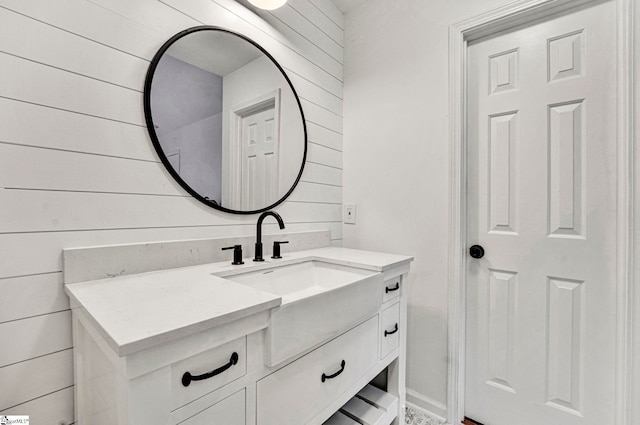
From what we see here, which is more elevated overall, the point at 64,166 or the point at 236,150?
the point at 236,150

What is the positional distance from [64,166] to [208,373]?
30.6 inches

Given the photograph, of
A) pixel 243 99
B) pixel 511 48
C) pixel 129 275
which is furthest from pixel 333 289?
pixel 511 48

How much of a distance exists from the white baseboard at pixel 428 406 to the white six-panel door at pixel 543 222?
146 mm

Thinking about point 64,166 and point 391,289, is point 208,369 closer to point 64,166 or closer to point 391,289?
point 64,166

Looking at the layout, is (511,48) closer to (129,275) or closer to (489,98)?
(489,98)

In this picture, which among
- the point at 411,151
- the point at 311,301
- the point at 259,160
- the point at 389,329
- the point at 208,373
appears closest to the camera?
the point at 208,373

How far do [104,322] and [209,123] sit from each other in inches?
35.7

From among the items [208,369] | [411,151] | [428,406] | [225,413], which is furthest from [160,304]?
[428,406]

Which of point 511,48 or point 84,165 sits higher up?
point 511,48

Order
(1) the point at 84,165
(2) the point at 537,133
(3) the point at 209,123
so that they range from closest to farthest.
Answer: (1) the point at 84,165 → (3) the point at 209,123 → (2) the point at 537,133

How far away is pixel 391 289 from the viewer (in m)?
1.34

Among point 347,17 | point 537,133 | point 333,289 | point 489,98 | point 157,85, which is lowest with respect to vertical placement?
point 333,289

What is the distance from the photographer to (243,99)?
1.40 metres

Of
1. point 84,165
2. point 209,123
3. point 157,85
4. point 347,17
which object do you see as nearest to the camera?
point 84,165
